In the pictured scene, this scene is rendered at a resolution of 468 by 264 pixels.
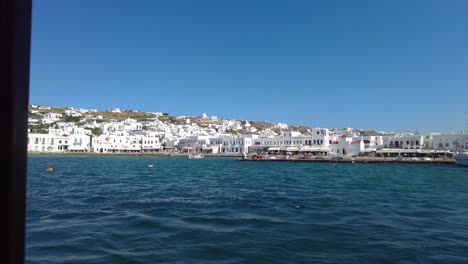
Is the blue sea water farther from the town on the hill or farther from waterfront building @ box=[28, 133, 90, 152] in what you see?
waterfront building @ box=[28, 133, 90, 152]

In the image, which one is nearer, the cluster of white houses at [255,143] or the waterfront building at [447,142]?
the waterfront building at [447,142]

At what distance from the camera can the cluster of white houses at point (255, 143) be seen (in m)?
62.5

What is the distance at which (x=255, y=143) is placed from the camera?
83.9 metres

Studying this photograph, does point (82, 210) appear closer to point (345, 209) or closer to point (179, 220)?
point (179, 220)

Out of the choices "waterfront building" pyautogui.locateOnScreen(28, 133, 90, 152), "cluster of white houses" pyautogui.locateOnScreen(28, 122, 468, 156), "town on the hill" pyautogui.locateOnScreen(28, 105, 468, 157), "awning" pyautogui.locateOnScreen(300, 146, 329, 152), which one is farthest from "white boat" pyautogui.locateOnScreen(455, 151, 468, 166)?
"waterfront building" pyautogui.locateOnScreen(28, 133, 90, 152)

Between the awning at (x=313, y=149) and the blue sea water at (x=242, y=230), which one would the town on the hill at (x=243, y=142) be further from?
the blue sea water at (x=242, y=230)

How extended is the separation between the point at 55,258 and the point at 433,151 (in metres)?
63.8

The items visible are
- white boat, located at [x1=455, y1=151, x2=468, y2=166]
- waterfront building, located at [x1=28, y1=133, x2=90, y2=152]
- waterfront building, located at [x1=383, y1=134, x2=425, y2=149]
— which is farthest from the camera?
waterfront building, located at [x1=28, y1=133, x2=90, y2=152]

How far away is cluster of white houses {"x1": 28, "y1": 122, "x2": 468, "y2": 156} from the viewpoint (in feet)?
205

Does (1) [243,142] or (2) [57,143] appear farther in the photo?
(1) [243,142]

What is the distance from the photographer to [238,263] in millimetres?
5879

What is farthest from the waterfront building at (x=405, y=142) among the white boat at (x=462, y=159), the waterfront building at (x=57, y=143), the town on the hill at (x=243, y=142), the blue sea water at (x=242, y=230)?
the waterfront building at (x=57, y=143)

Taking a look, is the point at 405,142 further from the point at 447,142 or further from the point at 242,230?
the point at 242,230

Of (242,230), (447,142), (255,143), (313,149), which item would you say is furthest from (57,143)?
(242,230)
